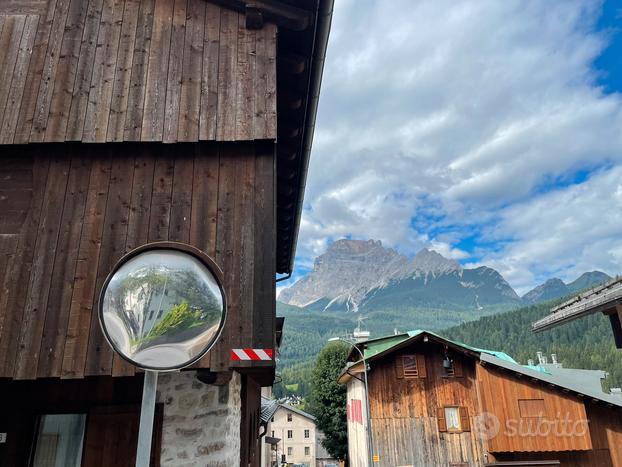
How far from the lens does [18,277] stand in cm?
486

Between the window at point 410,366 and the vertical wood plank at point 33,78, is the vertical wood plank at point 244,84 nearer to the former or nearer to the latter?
the vertical wood plank at point 33,78

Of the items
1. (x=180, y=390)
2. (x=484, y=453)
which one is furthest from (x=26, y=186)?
(x=484, y=453)

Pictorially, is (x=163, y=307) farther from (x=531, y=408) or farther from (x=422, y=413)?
(x=422, y=413)

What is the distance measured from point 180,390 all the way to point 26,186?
316 centimetres

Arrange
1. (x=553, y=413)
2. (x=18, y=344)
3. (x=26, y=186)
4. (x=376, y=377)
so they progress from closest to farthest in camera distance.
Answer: (x=18, y=344) < (x=26, y=186) < (x=553, y=413) < (x=376, y=377)

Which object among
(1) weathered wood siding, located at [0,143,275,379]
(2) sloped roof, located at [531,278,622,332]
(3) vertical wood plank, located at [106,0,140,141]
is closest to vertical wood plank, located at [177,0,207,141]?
(1) weathered wood siding, located at [0,143,275,379]

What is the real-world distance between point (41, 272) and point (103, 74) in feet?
8.79

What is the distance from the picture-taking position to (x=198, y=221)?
5062 millimetres

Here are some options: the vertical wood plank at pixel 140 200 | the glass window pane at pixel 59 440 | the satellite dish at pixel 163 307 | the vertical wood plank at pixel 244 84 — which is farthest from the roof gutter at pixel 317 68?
the glass window pane at pixel 59 440

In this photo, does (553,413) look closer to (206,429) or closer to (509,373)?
(509,373)

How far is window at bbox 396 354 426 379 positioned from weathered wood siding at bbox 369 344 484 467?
178 millimetres

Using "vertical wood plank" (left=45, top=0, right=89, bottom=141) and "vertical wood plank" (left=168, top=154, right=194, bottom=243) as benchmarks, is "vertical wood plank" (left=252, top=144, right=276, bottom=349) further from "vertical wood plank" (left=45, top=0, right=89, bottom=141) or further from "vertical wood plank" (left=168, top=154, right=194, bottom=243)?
"vertical wood plank" (left=45, top=0, right=89, bottom=141)

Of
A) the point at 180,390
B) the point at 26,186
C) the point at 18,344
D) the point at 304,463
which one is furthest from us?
the point at 304,463
